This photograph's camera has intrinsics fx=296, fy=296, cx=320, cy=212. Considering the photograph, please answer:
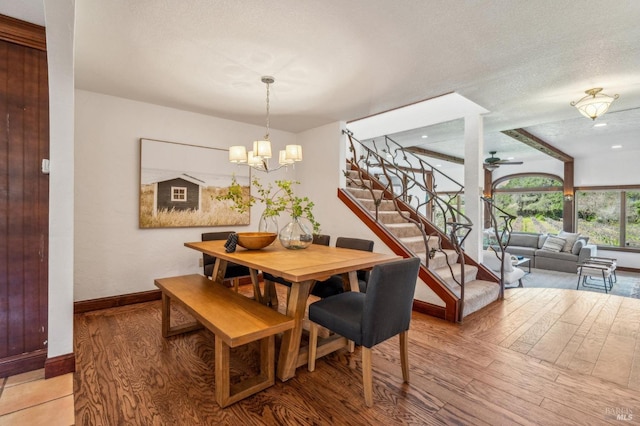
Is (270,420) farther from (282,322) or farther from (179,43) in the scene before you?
(179,43)

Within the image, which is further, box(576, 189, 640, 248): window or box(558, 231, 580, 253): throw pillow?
box(576, 189, 640, 248): window

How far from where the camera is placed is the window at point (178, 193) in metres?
3.91

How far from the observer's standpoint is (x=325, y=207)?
4688 mm

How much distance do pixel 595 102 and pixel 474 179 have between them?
143cm

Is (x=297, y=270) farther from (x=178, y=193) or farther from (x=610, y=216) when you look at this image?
(x=610, y=216)

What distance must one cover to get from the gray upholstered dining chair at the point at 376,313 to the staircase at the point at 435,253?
4.75 feet

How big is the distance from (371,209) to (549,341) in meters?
2.58

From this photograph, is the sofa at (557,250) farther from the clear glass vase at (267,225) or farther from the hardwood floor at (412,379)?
the clear glass vase at (267,225)

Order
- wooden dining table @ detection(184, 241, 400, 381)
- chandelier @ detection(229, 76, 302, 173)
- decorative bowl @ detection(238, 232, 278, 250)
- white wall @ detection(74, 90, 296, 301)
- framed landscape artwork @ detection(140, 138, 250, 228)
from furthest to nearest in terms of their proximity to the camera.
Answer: framed landscape artwork @ detection(140, 138, 250, 228), white wall @ detection(74, 90, 296, 301), chandelier @ detection(229, 76, 302, 173), decorative bowl @ detection(238, 232, 278, 250), wooden dining table @ detection(184, 241, 400, 381)

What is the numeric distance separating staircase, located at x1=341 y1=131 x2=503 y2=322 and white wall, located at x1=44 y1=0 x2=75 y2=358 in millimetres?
3132

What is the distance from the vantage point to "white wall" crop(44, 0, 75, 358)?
1.98 m

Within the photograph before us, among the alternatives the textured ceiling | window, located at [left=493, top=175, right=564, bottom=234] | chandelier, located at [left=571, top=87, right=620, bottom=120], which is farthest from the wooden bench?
window, located at [left=493, top=175, right=564, bottom=234]

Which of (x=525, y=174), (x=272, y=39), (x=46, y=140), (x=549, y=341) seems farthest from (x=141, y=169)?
(x=525, y=174)

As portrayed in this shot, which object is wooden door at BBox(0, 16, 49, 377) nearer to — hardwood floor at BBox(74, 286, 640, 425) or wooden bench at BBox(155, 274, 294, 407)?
hardwood floor at BBox(74, 286, 640, 425)
